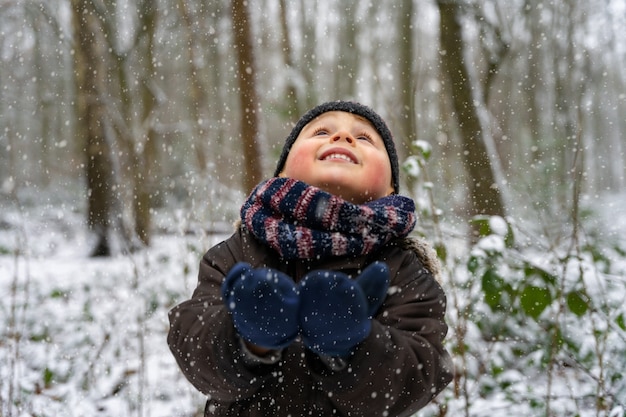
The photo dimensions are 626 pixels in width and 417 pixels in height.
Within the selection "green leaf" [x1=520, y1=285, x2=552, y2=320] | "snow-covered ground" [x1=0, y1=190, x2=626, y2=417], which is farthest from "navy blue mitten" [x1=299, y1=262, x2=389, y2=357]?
"snow-covered ground" [x1=0, y1=190, x2=626, y2=417]

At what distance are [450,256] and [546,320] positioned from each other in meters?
0.71

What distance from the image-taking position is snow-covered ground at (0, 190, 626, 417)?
3.16 meters

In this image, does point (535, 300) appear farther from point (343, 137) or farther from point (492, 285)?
→ point (343, 137)

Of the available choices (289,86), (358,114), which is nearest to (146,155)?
(289,86)

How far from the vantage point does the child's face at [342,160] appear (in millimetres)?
1271

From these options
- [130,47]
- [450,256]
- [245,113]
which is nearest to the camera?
[450,256]

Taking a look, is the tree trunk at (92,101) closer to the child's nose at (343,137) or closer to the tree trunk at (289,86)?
the tree trunk at (289,86)

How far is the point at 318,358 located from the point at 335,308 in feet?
0.43

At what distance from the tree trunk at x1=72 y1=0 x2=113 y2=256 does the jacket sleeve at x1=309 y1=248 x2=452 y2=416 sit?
749 cm

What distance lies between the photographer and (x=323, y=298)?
36.1 inches

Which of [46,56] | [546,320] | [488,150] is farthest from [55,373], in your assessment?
[46,56]

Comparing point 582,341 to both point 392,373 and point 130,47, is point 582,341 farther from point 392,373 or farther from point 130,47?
point 130,47

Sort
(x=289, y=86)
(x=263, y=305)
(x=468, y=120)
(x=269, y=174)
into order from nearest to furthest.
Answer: (x=263, y=305) < (x=468, y=120) < (x=289, y=86) < (x=269, y=174)

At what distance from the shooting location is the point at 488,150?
4.44 meters
